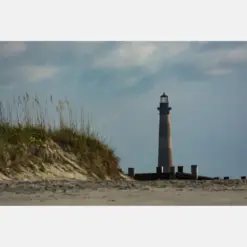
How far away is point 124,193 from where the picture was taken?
540 centimetres

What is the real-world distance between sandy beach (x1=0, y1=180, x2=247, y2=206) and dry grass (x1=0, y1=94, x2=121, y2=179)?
24 cm

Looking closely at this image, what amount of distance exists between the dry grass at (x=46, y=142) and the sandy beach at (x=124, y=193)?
0.78 ft

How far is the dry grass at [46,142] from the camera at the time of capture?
18.5 feet

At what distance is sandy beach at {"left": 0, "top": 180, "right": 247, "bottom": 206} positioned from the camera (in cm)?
530

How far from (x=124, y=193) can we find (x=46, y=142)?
3.30 feet
